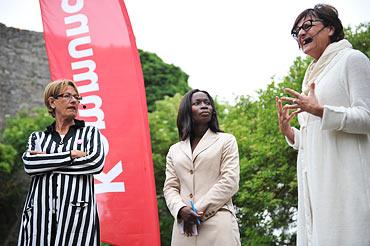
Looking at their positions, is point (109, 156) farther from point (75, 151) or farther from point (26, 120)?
point (26, 120)

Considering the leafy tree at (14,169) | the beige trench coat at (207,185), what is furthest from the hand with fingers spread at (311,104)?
the leafy tree at (14,169)

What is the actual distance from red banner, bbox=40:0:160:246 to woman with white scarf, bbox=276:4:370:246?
2.17m

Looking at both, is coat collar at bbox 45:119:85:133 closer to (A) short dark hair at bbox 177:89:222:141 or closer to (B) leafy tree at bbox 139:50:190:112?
(A) short dark hair at bbox 177:89:222:141

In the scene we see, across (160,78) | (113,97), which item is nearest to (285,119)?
(113,97)

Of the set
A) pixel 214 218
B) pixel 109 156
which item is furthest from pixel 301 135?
pixel 109 156

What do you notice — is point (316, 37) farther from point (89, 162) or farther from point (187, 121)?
point (89, 162)

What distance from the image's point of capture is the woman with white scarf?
6.70ft

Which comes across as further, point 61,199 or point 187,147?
point 187,147

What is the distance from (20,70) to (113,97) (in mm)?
8518

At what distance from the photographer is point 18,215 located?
10.4m

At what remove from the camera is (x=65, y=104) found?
332cm

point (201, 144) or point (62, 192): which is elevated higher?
point (201, 144)

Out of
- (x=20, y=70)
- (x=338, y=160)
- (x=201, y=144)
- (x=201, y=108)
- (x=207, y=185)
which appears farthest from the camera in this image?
(x=20, y=70)

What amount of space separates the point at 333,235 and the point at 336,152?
Result: 0.49 metres
